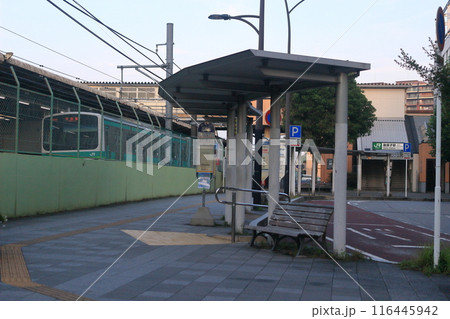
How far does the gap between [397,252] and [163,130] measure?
1788 centimetres

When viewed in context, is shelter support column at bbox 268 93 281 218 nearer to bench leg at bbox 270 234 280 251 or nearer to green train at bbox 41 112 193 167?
bench leg at bbox 270 234 280 251

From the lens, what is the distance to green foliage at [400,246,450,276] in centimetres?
802

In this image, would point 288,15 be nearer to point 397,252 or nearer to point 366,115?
point 397,252

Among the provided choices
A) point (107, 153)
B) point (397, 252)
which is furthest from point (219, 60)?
point (107, 153)

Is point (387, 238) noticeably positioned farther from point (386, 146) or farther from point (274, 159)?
point (386, 146)

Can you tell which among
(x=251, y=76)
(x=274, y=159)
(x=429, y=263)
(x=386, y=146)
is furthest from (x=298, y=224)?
(x=386, y=146)

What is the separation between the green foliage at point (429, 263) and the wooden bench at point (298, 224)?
154 cm

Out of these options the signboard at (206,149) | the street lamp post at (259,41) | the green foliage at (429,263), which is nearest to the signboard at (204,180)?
the signboard at (206,149)

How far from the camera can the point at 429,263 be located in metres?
8.32

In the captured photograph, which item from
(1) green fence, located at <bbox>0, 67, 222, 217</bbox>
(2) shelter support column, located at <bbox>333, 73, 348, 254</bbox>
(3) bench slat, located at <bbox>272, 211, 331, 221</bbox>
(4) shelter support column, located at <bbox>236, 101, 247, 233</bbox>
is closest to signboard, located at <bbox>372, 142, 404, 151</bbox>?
(1) green fence, located at <bbox>0, 67, 222, 217</bbox>

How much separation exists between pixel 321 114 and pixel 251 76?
102 ft

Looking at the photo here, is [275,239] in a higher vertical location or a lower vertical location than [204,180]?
lower

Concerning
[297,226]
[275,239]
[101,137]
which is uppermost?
[101,137]

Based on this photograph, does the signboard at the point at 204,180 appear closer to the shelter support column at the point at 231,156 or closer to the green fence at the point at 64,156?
the shelter support column at the point at 231,156
